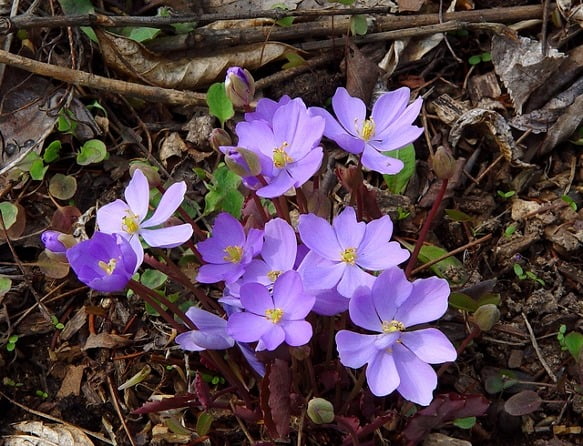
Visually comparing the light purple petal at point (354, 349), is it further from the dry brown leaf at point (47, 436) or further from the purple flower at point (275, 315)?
the dry brown leaf at point (47, 436)

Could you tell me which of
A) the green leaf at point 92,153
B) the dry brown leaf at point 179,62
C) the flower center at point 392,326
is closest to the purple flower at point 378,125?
the flower center at point 392,326

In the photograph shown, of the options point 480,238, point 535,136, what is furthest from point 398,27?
point 480,238

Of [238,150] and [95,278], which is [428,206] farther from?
[95,278]

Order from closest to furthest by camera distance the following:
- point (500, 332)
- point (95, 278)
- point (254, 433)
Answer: point (95, 278)
point (254, 433)
point (500, 332)

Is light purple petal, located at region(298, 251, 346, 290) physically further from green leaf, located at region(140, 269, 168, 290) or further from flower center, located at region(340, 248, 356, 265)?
green leaf, located at region(140, 269, 168, 290)

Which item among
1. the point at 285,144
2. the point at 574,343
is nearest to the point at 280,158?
the point at 285,144

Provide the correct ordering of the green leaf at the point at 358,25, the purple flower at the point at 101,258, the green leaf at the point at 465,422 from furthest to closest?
the green leaf at the point at 358,25 → the green leaf at the point at 465,422 → the purple flower at the point at 101,258

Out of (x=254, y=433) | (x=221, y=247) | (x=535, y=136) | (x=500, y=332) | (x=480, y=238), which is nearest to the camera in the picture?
(x=221, y=247)
